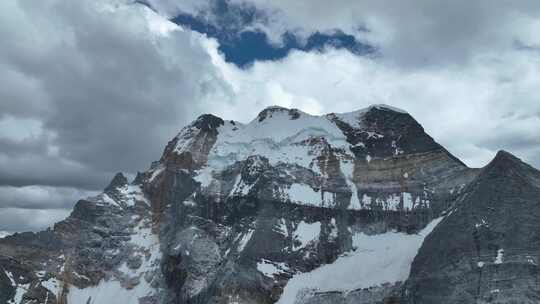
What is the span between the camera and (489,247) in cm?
14250

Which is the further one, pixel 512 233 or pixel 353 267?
pixel 353 267

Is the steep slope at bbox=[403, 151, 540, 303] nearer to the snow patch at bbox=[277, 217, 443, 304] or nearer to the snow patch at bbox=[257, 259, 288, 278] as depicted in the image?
the snow patch at bbox=[277, 217, 443, 304]

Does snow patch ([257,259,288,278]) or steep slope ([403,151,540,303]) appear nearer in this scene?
steep slope ([403,151,540,303])

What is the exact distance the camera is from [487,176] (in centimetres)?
15962

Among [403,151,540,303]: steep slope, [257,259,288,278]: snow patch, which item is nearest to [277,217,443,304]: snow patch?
[257,259,288,278]: snow patch

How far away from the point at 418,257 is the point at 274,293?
4840 cm

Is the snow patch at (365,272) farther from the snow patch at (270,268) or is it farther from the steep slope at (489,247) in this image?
the steep slope at (489,247)

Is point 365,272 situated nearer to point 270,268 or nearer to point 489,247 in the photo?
point 270,268

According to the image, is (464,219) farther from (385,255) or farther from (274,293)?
(274,293)

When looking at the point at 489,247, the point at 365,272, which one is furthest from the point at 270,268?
the point at 489,247

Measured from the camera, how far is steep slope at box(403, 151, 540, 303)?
133625 mm

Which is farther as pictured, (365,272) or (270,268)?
(270,268)

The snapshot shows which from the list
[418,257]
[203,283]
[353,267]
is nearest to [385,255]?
[353,267]

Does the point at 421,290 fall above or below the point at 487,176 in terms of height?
below
